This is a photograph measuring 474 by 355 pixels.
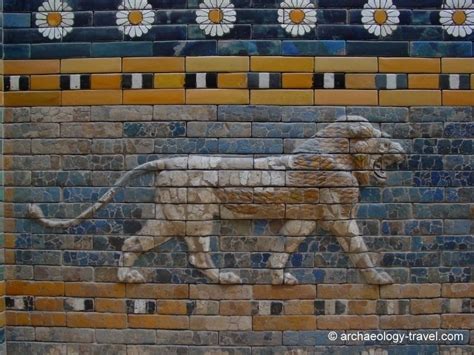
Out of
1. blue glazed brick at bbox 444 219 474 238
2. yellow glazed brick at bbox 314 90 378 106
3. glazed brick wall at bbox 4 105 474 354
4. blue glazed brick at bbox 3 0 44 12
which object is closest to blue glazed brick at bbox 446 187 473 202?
glazed brick wall at bbox 4 105 474 354

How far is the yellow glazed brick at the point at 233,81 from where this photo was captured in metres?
3.80

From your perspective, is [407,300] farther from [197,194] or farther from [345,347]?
[197,194]

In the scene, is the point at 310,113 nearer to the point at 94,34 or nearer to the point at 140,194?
the point at 140,194

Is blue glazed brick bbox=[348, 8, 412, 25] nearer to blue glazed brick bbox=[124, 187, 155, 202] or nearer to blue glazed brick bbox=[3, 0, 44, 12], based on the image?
blue glazed brick bbox=[124, 187, 155, 202]

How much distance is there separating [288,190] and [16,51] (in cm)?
192

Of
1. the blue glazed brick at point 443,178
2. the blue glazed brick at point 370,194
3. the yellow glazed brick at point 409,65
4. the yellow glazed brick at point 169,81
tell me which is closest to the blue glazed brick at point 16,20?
the yellow glazed brick at point 169,81

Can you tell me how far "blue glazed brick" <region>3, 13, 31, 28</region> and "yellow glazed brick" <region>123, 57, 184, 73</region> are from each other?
0.69m

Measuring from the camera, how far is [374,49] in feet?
12.5

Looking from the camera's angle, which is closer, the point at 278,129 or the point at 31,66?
the point at 278,129

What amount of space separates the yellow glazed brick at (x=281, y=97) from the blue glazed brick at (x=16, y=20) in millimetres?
1499

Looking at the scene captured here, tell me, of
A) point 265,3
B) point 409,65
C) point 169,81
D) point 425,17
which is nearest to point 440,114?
point 409,65

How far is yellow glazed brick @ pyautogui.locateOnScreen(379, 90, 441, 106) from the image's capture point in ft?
12.5

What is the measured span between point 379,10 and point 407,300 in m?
1.78

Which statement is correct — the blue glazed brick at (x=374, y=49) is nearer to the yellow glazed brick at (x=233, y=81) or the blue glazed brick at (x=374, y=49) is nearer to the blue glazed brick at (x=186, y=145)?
the yellow glazed brick at (x=233, y=81)
